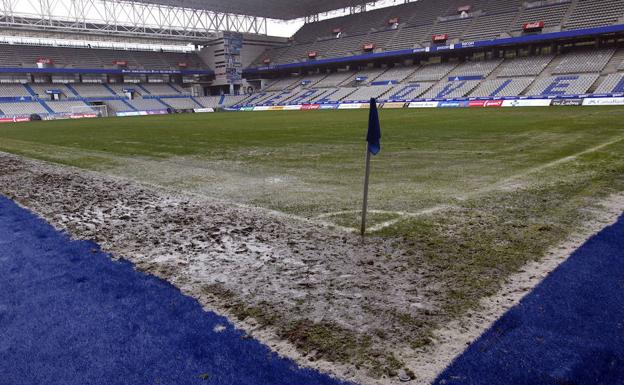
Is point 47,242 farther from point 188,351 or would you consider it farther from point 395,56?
point 395,56

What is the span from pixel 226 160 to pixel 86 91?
63904 millimetres

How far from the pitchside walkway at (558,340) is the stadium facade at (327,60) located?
112 ft

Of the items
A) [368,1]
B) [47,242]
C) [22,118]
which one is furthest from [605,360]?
[368,1]

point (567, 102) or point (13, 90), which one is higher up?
point (13, 90)

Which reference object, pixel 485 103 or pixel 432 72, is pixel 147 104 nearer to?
pixel 432 72

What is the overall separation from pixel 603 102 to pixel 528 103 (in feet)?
17.7

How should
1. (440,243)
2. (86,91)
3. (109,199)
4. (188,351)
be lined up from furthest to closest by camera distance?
(86,91) → (109,199) → (440,243) → (188,351)

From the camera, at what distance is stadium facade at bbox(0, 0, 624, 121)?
4262 cm

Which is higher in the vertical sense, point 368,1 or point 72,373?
point 368,1

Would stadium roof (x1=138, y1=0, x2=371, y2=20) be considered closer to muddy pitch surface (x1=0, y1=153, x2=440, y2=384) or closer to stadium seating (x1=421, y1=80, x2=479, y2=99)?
stadium seating (x1=421, y1=80, x2=479, y2=99)

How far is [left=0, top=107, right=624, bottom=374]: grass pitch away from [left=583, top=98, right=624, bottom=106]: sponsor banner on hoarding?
18437mm

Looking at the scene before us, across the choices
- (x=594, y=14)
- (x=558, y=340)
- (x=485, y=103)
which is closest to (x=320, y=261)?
(x=558, y=340)

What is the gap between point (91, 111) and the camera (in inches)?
2291

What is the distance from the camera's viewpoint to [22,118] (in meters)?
51.9
